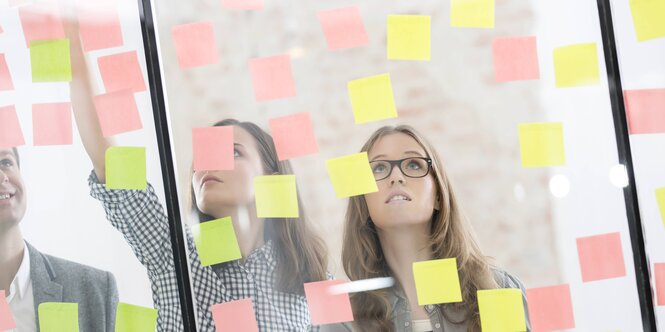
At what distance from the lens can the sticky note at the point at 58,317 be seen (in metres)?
2.13

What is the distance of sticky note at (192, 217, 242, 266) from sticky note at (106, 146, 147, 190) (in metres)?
0.23

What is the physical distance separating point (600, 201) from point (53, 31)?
177cm

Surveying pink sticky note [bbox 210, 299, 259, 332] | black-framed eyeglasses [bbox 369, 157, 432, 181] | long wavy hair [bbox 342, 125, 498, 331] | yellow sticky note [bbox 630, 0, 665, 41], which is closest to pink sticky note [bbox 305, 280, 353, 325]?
long wavy hair [bbox 342, 125, 498, 331]

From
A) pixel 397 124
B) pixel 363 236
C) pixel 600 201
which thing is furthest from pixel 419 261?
pixel 600 201

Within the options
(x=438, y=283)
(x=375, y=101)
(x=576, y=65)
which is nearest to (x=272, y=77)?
(x=375, y=101)

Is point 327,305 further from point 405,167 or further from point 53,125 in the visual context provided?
point 53,125

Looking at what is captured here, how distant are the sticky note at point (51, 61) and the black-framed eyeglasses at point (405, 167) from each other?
3.30 feet

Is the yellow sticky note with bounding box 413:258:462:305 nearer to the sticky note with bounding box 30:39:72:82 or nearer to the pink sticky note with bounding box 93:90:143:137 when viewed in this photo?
the pink sticky note with bounding box 93:90:143:137

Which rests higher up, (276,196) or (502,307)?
(276,196)

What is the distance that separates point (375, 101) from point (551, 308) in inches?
31.7

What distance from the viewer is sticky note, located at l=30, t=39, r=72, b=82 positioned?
2.17 meters

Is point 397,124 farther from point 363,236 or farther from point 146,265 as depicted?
point 146,265

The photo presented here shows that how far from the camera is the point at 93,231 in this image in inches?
84.4

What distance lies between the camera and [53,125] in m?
2.16
